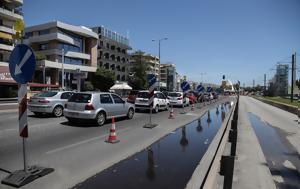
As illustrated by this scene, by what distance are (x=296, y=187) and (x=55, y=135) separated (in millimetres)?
7948

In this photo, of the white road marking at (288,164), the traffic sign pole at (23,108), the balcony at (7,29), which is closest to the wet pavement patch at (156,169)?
the traffic sign pole at (23,108)

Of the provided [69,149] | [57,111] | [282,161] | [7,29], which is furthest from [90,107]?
[7,29]

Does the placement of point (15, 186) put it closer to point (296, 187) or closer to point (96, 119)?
point (296, 187)

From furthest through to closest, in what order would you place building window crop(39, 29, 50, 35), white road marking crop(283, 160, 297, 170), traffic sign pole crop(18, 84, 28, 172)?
building window crop(39, 29, 50, 35) → white road marking crop(283, 160, 297, 170) → traffic sign pole crop(18, 84, 28, 172)

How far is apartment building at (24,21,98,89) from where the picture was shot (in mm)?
53250

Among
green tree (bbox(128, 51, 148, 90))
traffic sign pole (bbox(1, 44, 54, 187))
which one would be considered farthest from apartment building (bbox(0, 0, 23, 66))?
traffic sign pole (bbox(1, 44, 54, 187))

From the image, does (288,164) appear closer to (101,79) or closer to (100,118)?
(100,118)

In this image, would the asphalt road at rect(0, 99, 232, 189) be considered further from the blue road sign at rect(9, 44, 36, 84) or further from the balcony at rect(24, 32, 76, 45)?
the balcony at rect(24, 32, 76, 45)

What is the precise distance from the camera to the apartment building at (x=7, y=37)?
1625 inches

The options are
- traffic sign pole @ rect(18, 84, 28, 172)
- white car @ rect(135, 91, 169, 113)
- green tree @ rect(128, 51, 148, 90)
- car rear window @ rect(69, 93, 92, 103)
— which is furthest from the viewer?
green tree @ rect(128, 51, 148, 90)

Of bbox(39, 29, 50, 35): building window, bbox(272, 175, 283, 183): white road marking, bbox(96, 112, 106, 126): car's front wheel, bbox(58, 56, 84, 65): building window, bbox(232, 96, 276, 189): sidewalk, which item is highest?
bbox(39, 29, 50, 35): building window

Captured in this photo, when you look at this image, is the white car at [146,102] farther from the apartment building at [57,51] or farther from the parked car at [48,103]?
the apartment building at [57,51]

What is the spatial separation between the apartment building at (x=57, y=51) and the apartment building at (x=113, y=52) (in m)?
11.0

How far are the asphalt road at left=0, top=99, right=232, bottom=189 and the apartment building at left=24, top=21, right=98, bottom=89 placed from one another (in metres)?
42.4
